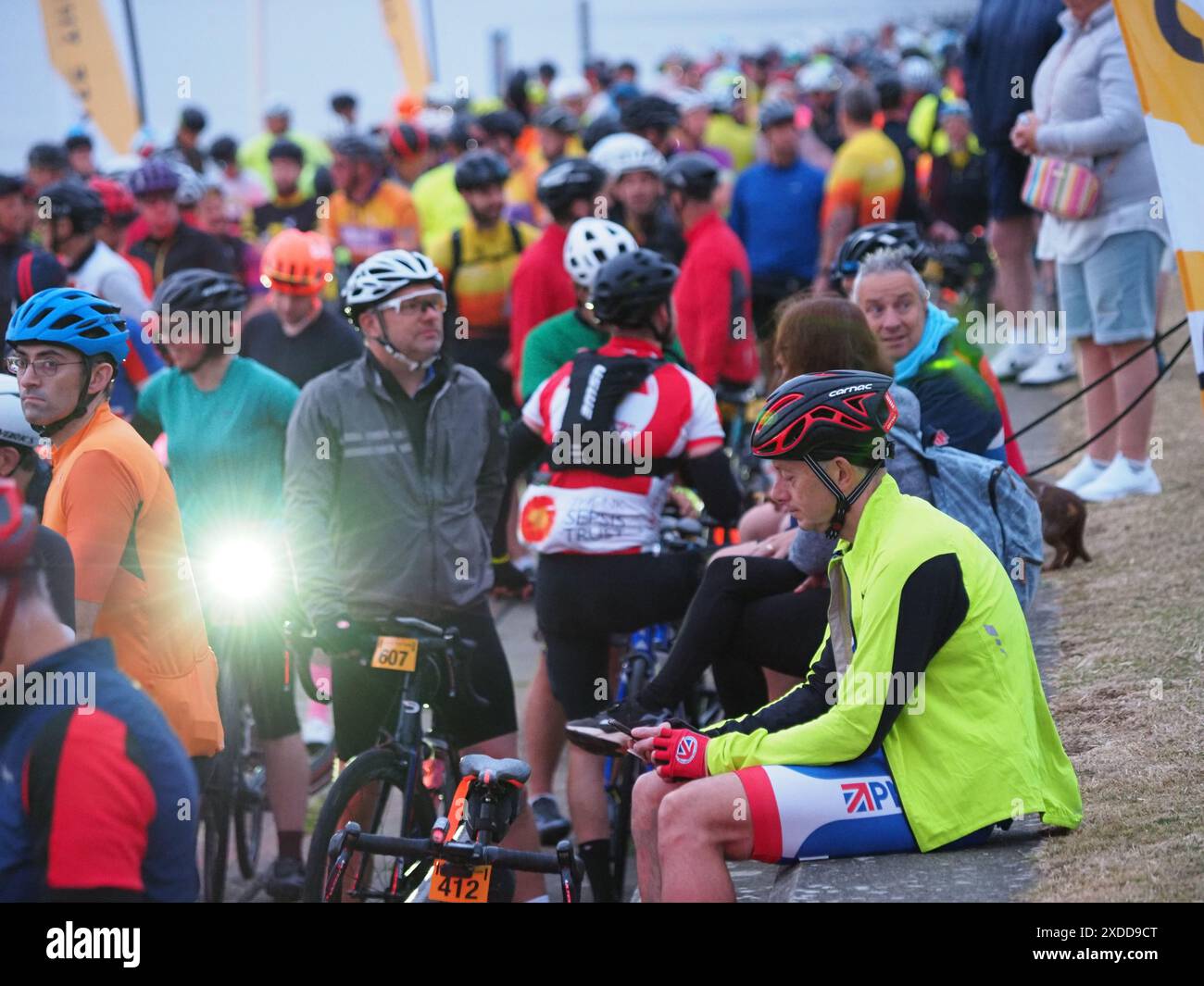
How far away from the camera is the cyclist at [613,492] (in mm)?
5766

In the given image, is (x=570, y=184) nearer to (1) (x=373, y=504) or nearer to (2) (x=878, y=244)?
(2) (x=878, y=244)

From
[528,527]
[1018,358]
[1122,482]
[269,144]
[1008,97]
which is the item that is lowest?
[1122,482]

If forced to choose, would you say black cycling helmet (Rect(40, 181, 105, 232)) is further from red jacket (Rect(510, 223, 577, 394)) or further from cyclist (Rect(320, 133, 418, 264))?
cyclist (Rect(320, 133, 418, 264))

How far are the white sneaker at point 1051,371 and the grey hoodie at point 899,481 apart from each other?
5.85 m

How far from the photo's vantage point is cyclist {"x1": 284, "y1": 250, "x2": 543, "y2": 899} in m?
5.55

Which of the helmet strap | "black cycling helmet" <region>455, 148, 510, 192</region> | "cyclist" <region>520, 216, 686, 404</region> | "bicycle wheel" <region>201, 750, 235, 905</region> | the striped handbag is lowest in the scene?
"bicycle wheel" <region>201, 750, 235, 905</region>

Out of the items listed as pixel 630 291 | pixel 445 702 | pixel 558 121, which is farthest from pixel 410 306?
pixel 558 121

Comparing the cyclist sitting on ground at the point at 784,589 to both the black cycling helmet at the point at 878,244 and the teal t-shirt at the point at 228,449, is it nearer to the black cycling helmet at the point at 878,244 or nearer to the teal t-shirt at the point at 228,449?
the black cycling helmet at the point at 878,244

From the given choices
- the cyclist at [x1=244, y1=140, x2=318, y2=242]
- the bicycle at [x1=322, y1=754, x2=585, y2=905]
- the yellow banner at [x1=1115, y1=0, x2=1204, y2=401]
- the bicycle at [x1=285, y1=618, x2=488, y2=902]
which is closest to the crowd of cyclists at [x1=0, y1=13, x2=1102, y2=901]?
the bicycle at [x1=285, y1=618, x2=488, y2=902]

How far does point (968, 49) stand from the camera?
949 centimetres

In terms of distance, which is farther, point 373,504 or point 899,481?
point 373,504

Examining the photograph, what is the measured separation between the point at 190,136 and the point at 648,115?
22.9 ft

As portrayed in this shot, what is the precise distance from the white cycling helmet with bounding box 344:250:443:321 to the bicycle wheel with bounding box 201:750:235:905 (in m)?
1.84

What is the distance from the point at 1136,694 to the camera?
18.4 feet
